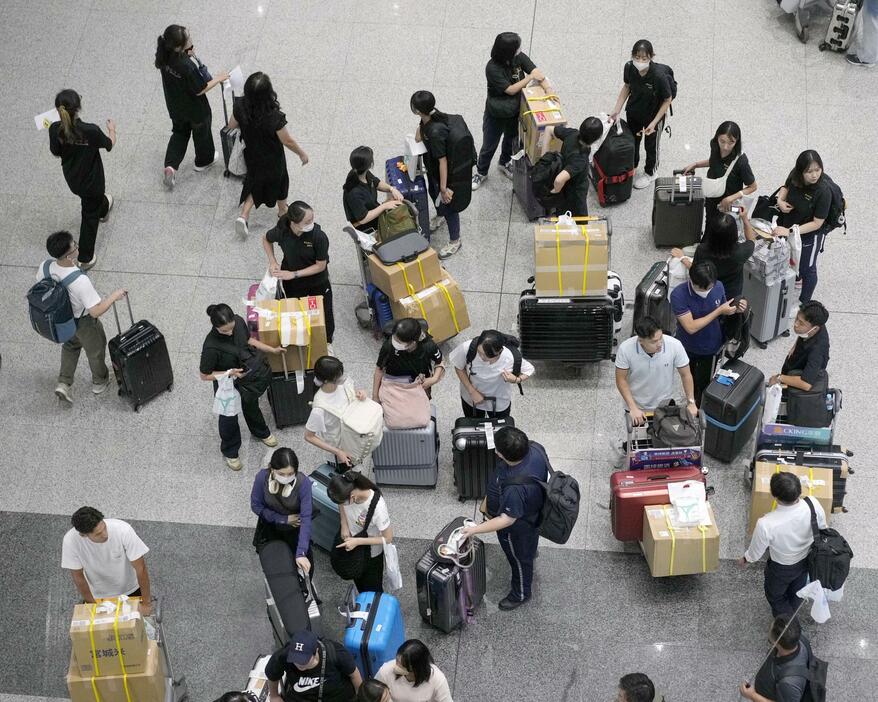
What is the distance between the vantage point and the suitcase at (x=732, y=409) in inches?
355

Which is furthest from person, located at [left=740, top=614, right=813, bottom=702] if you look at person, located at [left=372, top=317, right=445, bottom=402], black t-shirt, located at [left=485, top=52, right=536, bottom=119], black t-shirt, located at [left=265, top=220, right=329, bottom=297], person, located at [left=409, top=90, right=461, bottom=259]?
black t-shirt, located at [left=485, top=52, right=536, bottom=119]

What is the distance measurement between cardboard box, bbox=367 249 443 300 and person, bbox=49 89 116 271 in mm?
2483

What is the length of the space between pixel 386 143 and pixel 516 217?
151cm

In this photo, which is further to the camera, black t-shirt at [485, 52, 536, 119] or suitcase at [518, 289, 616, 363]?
black t-shirt at [485, 52, 536, 119]

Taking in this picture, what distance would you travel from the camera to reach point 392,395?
346 inches

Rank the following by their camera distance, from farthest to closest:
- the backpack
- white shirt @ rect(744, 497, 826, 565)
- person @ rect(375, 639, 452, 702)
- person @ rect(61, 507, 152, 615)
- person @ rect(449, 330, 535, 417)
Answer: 1. the backpack
2. person @ rect(449, 330, 535, 417)
3. white shirt @ rect(744, 497, 826, 565)
4. person @ rect(61, 507, 152, 615)
5. person @ rect(375, 639, 452, 702)

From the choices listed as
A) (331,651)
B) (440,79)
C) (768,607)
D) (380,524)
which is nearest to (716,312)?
(768,607)

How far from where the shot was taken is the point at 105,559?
7.63 metres

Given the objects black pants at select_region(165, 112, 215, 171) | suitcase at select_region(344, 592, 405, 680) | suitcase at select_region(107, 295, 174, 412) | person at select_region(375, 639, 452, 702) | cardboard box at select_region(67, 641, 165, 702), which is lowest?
Answer: cardboard box at select_region(67, 641, 165, 702)

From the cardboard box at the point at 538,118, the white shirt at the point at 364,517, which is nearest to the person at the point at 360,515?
the white shirt at the point at 364,517

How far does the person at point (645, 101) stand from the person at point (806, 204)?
1.61m

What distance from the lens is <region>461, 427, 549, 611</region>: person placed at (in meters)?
7.59

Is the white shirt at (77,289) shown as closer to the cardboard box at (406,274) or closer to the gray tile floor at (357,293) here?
the gray tile floor at (357,293)

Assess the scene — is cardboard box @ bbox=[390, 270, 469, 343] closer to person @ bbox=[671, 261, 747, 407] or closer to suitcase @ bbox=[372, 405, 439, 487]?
→ suitcase @ bbox=[372, 405, 439, 487]
